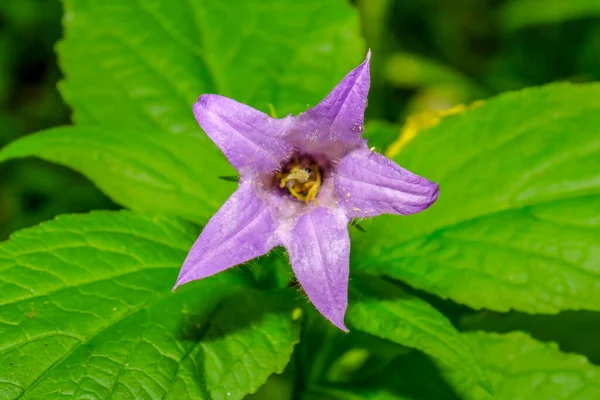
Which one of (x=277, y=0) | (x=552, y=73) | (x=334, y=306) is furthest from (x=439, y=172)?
(x=552, y=73)

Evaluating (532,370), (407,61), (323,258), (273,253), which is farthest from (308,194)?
(407,61)

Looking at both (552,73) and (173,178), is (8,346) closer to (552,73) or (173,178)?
(173,178)

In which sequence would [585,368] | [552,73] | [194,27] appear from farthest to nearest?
1. [552,73]
2. [194,27]
3. [585,368]

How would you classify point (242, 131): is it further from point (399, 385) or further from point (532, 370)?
point (532, 370)

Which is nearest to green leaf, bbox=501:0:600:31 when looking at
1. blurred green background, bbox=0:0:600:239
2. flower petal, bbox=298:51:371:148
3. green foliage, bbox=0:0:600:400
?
blurred green background, bbox=0:0:600:239

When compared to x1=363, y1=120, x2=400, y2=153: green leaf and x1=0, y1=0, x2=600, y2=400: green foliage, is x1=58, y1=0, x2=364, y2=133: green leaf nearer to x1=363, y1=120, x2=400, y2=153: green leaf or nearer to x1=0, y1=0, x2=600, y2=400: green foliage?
x1=0, y1=0, x2=600, y2=400: green foliage
